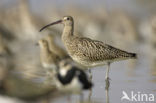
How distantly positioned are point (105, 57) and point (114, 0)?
16720 mm

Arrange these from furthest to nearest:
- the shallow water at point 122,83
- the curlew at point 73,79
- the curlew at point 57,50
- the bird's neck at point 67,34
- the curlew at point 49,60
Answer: the curlew at point 57,50 → the curlew at point 49,60 → the bird's neck at point 67,34 → the shallow water at point 122,83 → the curlew at point 73,79

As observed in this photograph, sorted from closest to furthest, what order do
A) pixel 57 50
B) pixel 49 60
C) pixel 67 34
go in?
pixel 67 34, pixel 49 60, pixel 57 50

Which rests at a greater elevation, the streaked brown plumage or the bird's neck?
the bird's neck

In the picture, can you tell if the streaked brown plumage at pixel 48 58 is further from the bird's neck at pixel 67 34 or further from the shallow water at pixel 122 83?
the bird's neck at pixel 67 34

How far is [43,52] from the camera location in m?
13.4

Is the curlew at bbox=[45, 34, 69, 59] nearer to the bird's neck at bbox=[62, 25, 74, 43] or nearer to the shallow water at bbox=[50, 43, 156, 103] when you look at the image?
the shallow water at bbox=[50, 43, 156, 103]

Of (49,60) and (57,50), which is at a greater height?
(57,50)

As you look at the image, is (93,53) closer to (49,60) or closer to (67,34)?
(67,34)

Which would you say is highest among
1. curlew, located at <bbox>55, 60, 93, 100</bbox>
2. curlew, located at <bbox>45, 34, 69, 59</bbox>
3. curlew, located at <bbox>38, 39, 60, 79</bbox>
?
curlew, located at <bbox>45, 34, 69, 59</bbox>

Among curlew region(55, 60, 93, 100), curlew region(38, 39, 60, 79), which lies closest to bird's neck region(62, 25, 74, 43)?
curlew region(38, 39, 60, 79)

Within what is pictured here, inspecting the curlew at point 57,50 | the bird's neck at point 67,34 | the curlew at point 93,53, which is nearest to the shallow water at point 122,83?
the curlew at point 93,53

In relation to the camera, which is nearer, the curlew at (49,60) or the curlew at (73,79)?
the curlew at (73,79)

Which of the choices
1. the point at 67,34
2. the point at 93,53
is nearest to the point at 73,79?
the point at 93,53

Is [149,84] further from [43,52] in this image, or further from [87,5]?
[87,5]
